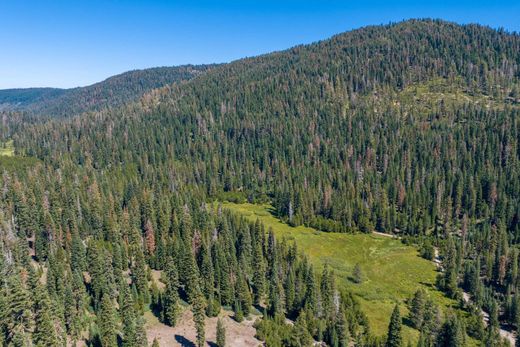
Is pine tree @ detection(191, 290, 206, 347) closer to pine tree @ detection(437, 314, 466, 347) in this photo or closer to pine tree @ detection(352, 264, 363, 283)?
pine tree @ detection(437, 314, 466, 347)

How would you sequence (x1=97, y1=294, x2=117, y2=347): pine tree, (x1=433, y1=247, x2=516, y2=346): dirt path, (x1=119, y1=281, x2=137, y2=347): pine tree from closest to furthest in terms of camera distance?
(x1=119, y1=281, x2=137, y2=347): pine tree < (x1=97, y1=294, x2=117, y2=347): pine tree < (x1=433, y1=247, x2=516, y2=346): dirt path

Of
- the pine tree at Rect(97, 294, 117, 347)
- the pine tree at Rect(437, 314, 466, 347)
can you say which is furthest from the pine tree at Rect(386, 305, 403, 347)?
the pine tree at Rect(97, 294, 117, 347)

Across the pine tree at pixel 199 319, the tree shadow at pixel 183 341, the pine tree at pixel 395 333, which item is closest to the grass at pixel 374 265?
the pine tree at pixel 395 333

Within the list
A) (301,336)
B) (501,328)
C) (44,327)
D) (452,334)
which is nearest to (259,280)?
(301,336)

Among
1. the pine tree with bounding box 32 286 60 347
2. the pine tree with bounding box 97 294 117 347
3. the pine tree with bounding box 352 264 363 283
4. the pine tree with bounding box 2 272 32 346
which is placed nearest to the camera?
the pine tree with bounding box 2 272 32 346

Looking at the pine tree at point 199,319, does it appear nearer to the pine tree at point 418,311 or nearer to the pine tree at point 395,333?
the pine tree at point 395,333

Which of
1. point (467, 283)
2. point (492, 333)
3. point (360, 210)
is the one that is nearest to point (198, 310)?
point (492, 333)
